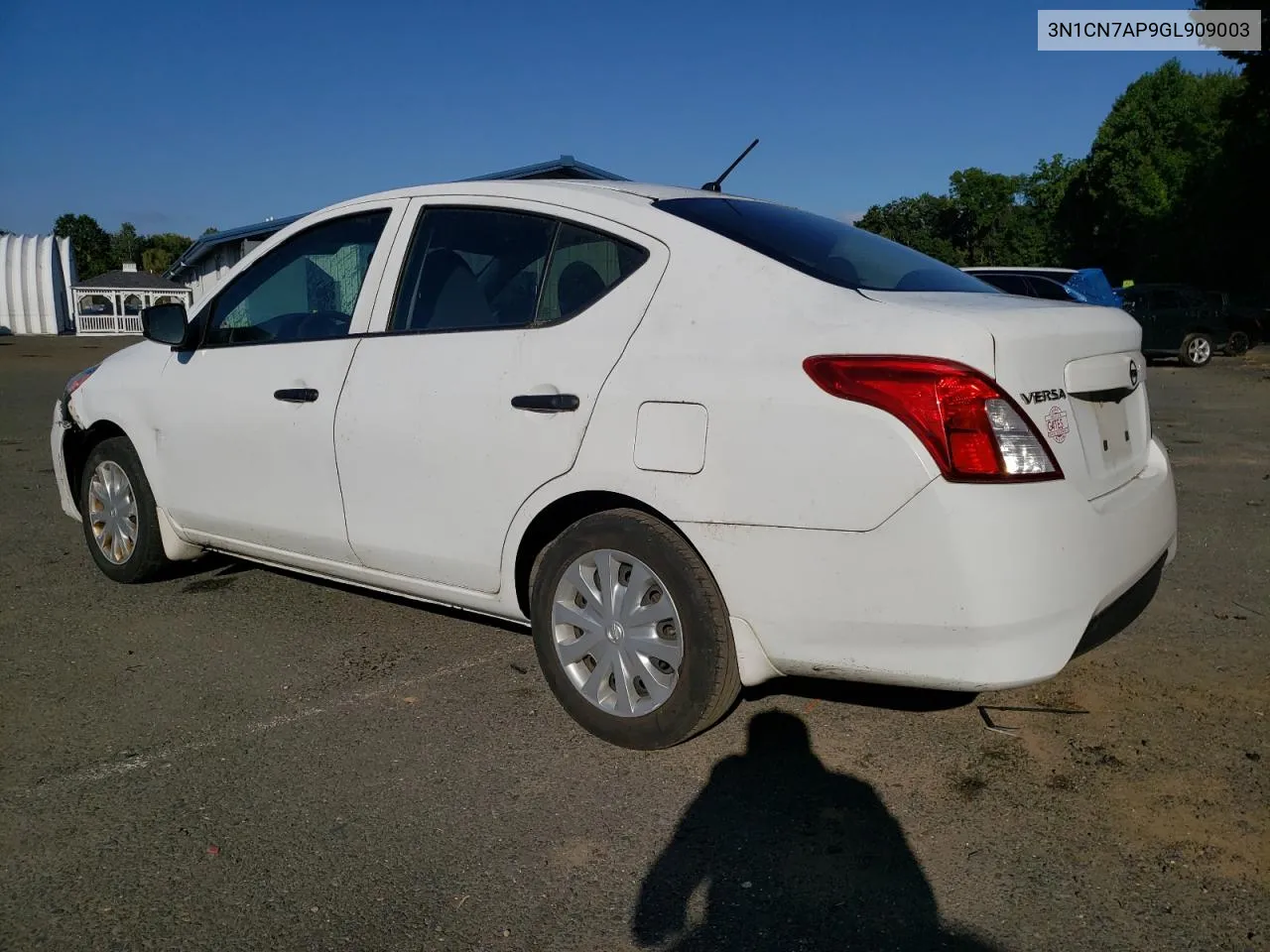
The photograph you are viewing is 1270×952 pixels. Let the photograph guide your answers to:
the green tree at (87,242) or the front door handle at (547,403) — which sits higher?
the green tree at (87,242)

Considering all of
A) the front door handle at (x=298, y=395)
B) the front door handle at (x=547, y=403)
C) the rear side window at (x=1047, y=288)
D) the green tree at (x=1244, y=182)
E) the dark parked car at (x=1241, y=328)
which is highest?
the green tree at (x=1244, y=182)

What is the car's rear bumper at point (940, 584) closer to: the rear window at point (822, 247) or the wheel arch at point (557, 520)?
the wheel arch at point (557, 520)

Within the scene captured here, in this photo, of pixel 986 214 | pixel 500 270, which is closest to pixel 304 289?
pixel 500 270

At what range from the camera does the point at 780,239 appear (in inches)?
136

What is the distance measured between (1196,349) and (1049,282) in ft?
36.5

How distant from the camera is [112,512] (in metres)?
5.14

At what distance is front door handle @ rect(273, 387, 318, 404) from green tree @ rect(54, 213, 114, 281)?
371ft

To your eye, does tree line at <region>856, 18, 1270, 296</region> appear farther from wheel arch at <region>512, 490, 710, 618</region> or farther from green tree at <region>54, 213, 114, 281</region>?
green tree at <region>54, 213, 114, 281</region>

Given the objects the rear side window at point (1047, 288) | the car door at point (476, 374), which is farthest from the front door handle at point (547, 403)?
the rear side window at point (1047, 288)

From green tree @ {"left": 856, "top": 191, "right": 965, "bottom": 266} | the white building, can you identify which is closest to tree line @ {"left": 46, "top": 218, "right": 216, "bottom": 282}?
the white building

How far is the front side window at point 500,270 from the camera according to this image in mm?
3418

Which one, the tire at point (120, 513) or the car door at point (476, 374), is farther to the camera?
the tire at point (120, 513)

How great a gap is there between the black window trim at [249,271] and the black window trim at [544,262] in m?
0.11

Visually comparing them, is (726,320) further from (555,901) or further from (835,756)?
(555,901)
